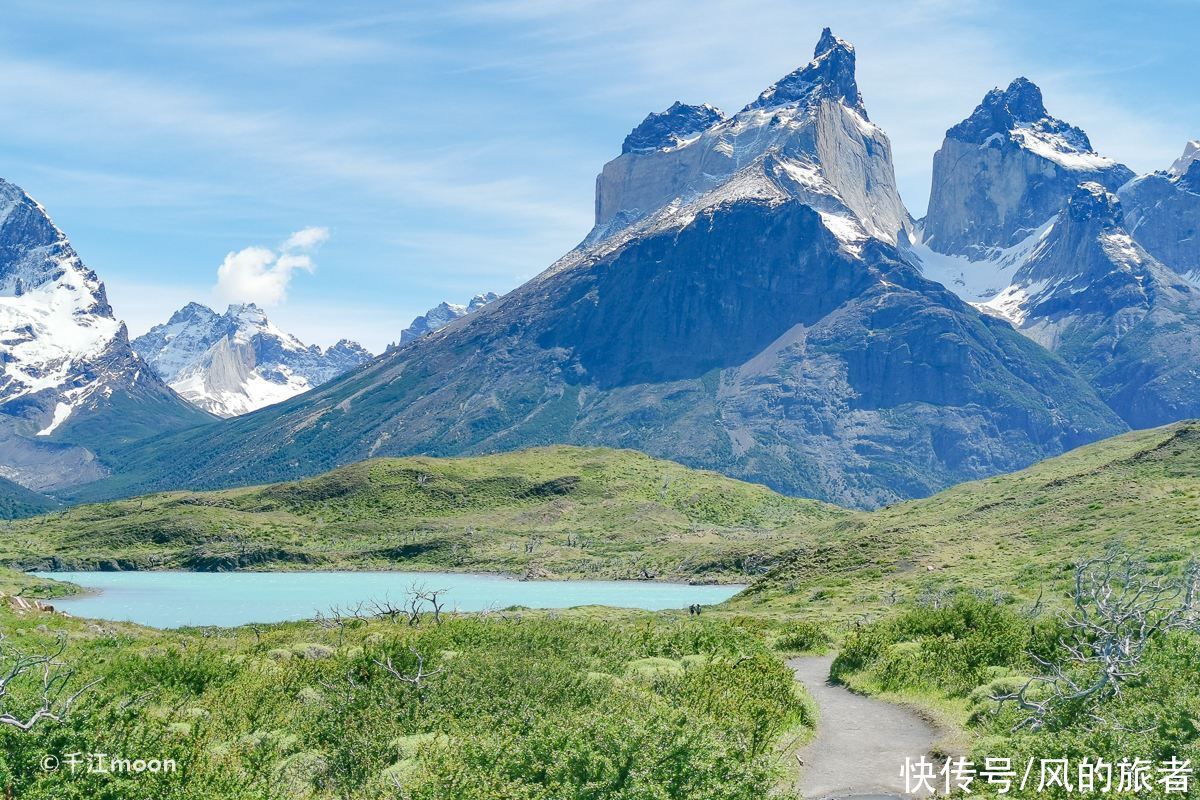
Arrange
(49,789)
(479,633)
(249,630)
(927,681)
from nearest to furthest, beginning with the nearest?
(49,789), (927,681), (479,633), (249,630)

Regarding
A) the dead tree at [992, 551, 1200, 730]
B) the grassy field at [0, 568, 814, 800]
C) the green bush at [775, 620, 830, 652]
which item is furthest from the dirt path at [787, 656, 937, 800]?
the green bush at [775, 620, 830, 652]

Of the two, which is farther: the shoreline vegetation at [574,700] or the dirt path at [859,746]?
the dirt path at [859,746]

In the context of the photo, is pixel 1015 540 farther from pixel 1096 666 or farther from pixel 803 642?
pixel 1096 666

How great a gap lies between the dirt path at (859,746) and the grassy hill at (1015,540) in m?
28.0

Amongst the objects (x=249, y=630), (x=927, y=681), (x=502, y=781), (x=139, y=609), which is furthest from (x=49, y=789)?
(x=139, y=609)

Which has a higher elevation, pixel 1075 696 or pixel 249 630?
pixel 1075 696

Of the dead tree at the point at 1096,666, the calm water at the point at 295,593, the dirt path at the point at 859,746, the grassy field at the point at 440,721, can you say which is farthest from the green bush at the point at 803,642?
the calm water at the point at 295,593

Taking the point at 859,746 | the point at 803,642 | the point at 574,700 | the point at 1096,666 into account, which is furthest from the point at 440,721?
the point at 803,642

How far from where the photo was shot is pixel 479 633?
36781 millimetres

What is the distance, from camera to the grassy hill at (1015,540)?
7006cm

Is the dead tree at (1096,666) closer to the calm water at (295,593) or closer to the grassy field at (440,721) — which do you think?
the grassy field at (440,721)

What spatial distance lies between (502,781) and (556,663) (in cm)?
1081

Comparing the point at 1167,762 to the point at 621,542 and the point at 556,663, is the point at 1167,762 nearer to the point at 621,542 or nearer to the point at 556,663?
the point at 556,663

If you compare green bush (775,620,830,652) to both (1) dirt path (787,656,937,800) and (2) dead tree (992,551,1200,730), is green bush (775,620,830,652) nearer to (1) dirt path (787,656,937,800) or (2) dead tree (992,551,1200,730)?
(1) dirt path (787,656,937,800)
